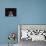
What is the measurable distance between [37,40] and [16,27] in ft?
2.41

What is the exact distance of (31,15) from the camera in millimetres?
3834

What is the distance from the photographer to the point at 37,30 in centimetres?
371

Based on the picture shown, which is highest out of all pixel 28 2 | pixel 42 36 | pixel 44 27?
pixel 28 2

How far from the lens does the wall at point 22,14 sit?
380cm

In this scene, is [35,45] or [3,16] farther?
[3,16]

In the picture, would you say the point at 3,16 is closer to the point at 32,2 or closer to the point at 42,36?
the point at 32,2

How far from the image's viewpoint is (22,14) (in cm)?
383

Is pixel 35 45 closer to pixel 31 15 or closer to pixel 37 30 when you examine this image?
pixel 37 30

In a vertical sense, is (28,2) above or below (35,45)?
above

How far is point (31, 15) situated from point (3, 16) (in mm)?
849

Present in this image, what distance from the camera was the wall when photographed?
3.80m

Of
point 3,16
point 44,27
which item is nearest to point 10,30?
→ point 3,16

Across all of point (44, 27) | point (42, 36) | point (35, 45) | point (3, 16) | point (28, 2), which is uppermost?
point (28, 2)

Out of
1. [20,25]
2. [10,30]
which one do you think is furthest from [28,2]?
[10,30]
